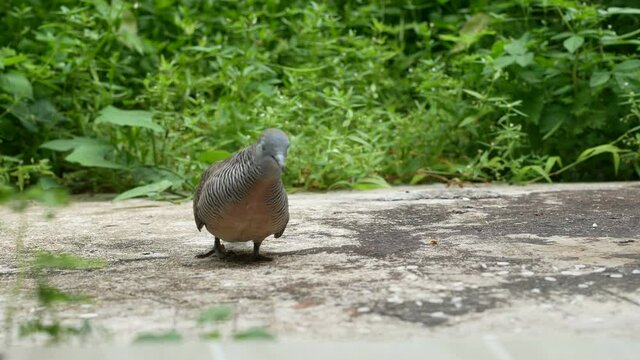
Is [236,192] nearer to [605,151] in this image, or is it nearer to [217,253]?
[217,253]

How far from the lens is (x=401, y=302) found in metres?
3.18

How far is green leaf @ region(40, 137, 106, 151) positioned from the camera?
672cm

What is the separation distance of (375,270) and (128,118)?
3.19 meters

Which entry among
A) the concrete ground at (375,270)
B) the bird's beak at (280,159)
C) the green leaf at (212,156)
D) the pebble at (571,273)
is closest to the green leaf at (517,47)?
the concrete ground at (375,270)

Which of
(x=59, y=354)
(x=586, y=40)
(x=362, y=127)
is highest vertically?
(x=586, y=40)

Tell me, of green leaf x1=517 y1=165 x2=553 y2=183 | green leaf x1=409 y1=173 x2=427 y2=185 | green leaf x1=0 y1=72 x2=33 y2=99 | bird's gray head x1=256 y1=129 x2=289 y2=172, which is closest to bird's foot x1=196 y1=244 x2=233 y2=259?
bird's gray head x1=256 y1=129 x2=289 y2=172

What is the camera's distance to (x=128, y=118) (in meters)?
6.50

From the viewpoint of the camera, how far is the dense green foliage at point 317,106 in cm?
663

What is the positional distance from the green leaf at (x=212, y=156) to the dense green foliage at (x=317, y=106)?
0.01m

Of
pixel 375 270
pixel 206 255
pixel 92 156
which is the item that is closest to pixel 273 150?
pixel 375 270

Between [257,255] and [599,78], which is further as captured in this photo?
[599,78]

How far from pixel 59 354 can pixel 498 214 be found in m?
3.00

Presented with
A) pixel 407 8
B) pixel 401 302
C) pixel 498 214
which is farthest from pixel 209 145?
pixel 401 302

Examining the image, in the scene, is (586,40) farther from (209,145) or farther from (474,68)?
(209,145)
